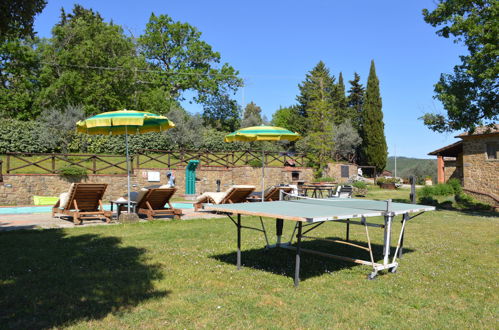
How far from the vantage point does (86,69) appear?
34.6 metres

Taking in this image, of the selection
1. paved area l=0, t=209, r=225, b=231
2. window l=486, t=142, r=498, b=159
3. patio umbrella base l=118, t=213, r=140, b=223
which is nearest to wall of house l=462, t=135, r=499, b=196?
window l=486, t=142, r=498, b=159

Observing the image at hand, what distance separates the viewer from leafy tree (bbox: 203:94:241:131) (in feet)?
155

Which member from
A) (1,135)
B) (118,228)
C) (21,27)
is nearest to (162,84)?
(1,135)

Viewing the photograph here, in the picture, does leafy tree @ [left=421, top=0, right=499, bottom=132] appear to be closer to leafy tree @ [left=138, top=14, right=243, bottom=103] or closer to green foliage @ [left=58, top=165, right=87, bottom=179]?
green foliage @ [left=58, top=165, right=87, bottom=179]

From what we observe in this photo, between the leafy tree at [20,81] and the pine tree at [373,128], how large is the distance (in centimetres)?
3005

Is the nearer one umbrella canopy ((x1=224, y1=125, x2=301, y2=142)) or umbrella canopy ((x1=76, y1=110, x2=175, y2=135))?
umbrella canopy ((x1=76, y1=110, x2=175, y2=135))

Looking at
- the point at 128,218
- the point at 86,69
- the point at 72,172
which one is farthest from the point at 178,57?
the point at 128,218

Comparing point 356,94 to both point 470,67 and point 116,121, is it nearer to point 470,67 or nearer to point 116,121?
point 470,67

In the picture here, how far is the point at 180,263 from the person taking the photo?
Result: 6.20 meters

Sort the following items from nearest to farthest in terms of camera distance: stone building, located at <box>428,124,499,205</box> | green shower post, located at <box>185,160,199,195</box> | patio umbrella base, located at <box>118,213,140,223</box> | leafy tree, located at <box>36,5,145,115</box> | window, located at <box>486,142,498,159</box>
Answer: patio umbrella base, located at <box>118,213,140,223</box>
green shower post, located at <box>185,160,199,195</box>
stone building, located at <box>428,124,499,205</box>
window, located at <box>486,142,498,159</box>
leafy tree, located at <box>36,5,145,115</box>

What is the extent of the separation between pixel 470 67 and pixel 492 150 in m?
8.88

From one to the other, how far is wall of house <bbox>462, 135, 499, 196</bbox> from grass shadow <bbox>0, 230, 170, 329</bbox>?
20.8 meters

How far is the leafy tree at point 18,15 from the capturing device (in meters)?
4.69

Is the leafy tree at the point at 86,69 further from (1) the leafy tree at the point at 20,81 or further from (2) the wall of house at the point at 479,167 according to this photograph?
(2) the wall of house at the point at 479,167
